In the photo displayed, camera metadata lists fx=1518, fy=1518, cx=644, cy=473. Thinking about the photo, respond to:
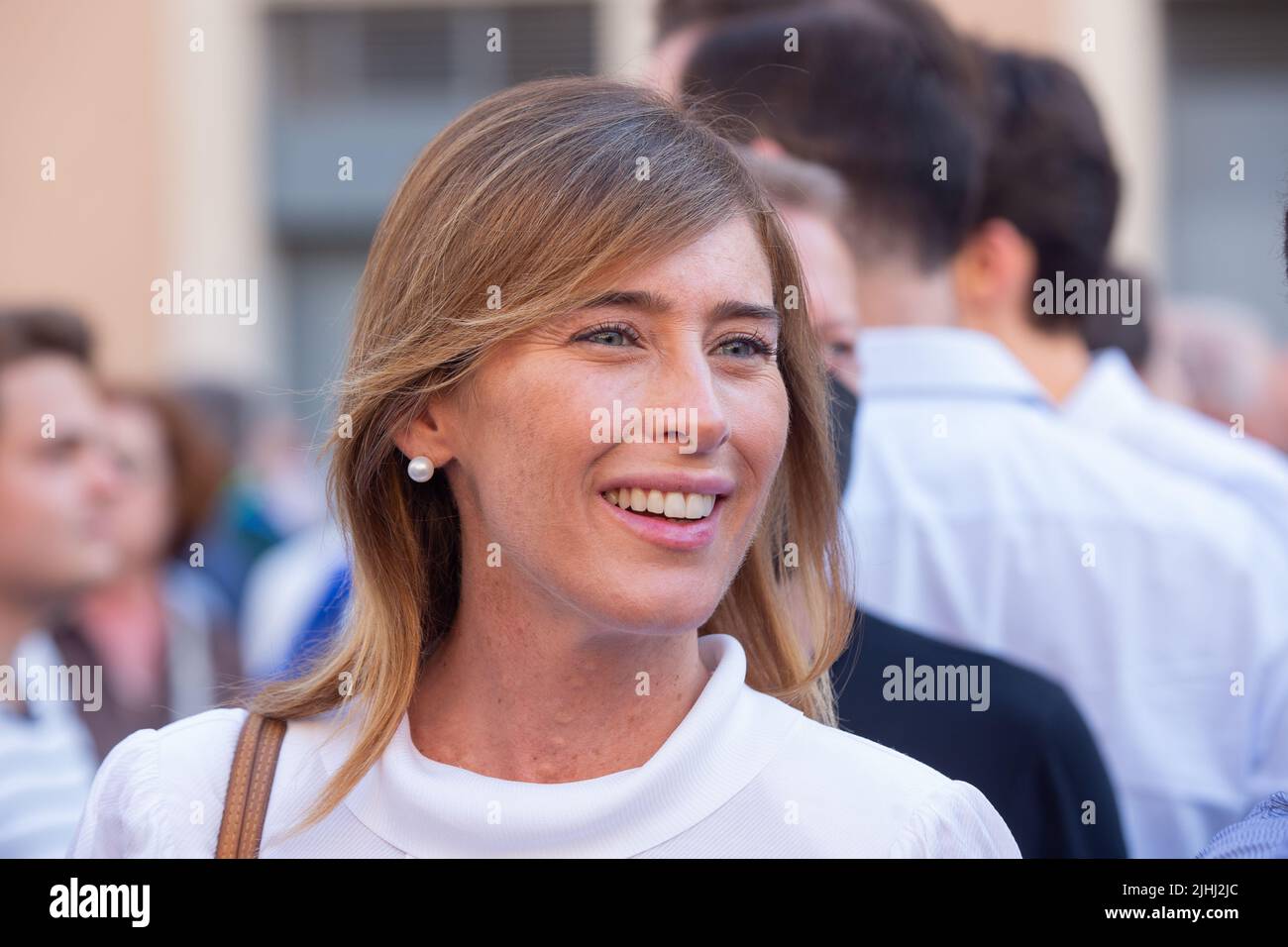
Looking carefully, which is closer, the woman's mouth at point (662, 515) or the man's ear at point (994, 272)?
the woman's mouth at point (662, 515)

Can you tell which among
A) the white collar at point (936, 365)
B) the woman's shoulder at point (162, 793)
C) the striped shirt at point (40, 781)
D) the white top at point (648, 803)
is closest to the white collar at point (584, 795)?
the white top at point (648, 803)

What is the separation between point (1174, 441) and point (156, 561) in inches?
121

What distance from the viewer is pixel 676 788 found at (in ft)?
5.47

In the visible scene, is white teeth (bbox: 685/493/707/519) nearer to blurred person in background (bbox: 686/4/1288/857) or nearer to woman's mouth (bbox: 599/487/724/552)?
woman's mouth (bbox: 599/487/724/552)

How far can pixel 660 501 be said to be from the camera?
1613mm

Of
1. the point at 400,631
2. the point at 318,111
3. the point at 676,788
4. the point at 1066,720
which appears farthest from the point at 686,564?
the point at 318,111

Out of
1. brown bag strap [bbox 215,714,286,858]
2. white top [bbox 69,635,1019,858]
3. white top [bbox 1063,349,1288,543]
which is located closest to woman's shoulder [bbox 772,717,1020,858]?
white top [bbox 69,635,1019,858]

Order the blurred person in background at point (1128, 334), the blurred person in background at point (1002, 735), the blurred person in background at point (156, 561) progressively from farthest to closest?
the blurred person in background at point (156, 561) → the blurred person in background at point (1128, 334) → the blurred person in background at point (1002, 735)

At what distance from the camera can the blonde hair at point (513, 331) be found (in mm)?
1638

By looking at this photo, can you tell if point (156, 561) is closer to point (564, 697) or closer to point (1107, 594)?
point (1107, 594)

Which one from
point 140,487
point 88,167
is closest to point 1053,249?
point 140,487

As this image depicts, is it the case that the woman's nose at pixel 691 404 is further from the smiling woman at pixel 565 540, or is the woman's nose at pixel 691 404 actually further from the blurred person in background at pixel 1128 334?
the blurred person in background at pixel 1128 334

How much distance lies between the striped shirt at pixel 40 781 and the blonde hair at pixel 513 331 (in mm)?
676

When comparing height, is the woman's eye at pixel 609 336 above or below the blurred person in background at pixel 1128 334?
below
